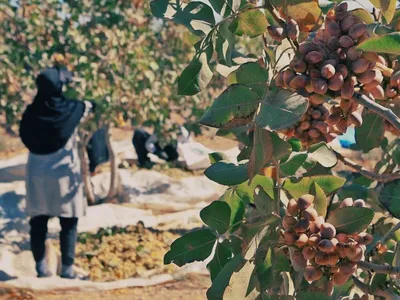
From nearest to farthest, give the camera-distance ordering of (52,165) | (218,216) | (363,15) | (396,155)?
1. (363,15)
2. (218,216)
3. (396,155)
4. (52,165)

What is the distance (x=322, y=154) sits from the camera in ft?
3.96

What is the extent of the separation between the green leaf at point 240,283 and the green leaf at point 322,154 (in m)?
0.26

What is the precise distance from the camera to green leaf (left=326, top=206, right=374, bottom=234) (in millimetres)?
1064

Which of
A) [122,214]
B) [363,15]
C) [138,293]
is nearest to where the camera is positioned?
[363,15]

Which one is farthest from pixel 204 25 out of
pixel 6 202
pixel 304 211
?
pixel 6 202

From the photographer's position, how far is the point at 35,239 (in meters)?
Answer: 4.52

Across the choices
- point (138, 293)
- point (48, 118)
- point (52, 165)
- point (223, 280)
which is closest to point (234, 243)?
point (223, 280)

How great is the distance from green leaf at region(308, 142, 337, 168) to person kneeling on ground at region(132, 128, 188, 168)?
735 cm

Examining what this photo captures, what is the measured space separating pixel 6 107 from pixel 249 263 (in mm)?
5164

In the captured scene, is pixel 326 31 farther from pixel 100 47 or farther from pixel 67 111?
pixel 100 47

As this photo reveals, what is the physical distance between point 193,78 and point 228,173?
0.17 meters

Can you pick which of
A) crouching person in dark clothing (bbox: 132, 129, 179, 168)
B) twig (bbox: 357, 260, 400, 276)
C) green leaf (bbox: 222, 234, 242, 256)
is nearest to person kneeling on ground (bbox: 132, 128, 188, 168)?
crouching person in dark clothing (bbox: 132, 129, 179, 168)

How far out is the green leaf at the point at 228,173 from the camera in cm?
109

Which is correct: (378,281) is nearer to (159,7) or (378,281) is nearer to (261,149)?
(261,149)
